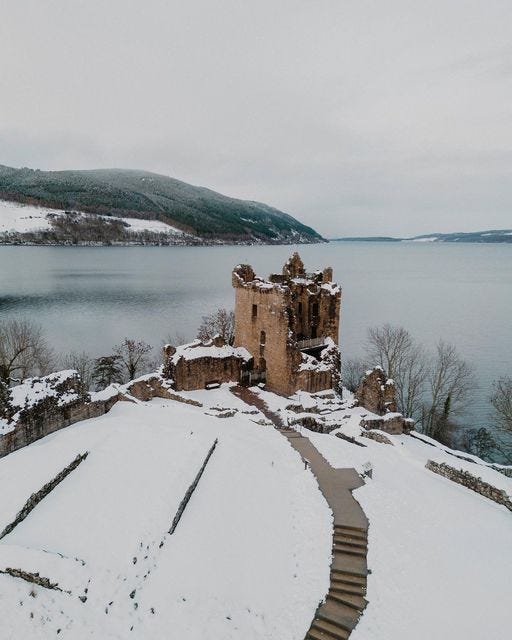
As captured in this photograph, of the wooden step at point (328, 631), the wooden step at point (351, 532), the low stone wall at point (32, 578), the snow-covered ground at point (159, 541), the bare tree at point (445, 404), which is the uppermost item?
the low stone wall at point (32, 578)

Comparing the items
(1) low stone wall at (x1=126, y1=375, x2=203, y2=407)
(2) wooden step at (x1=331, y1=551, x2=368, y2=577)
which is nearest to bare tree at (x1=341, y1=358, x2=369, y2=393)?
(1) low stone wall at (x1=126, y1=375, x2=203, y2=407)

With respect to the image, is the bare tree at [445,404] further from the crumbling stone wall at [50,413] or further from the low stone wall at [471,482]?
the crumbling stone wall at [50,413]

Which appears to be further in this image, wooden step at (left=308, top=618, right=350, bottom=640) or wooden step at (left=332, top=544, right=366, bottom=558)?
wooden step at (left=332, top=544, right=366, bottom=558)

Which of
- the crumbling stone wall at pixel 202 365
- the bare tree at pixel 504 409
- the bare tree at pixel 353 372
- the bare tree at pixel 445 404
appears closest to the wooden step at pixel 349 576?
the crumbling stone wall at pixel 202 365

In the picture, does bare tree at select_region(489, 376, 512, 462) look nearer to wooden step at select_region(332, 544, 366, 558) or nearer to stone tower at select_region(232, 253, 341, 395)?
stone tower at select_region(232, 253, 341, 395)

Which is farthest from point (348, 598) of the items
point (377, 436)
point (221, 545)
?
point (377, 436)

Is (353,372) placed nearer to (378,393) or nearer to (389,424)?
(378,393)
